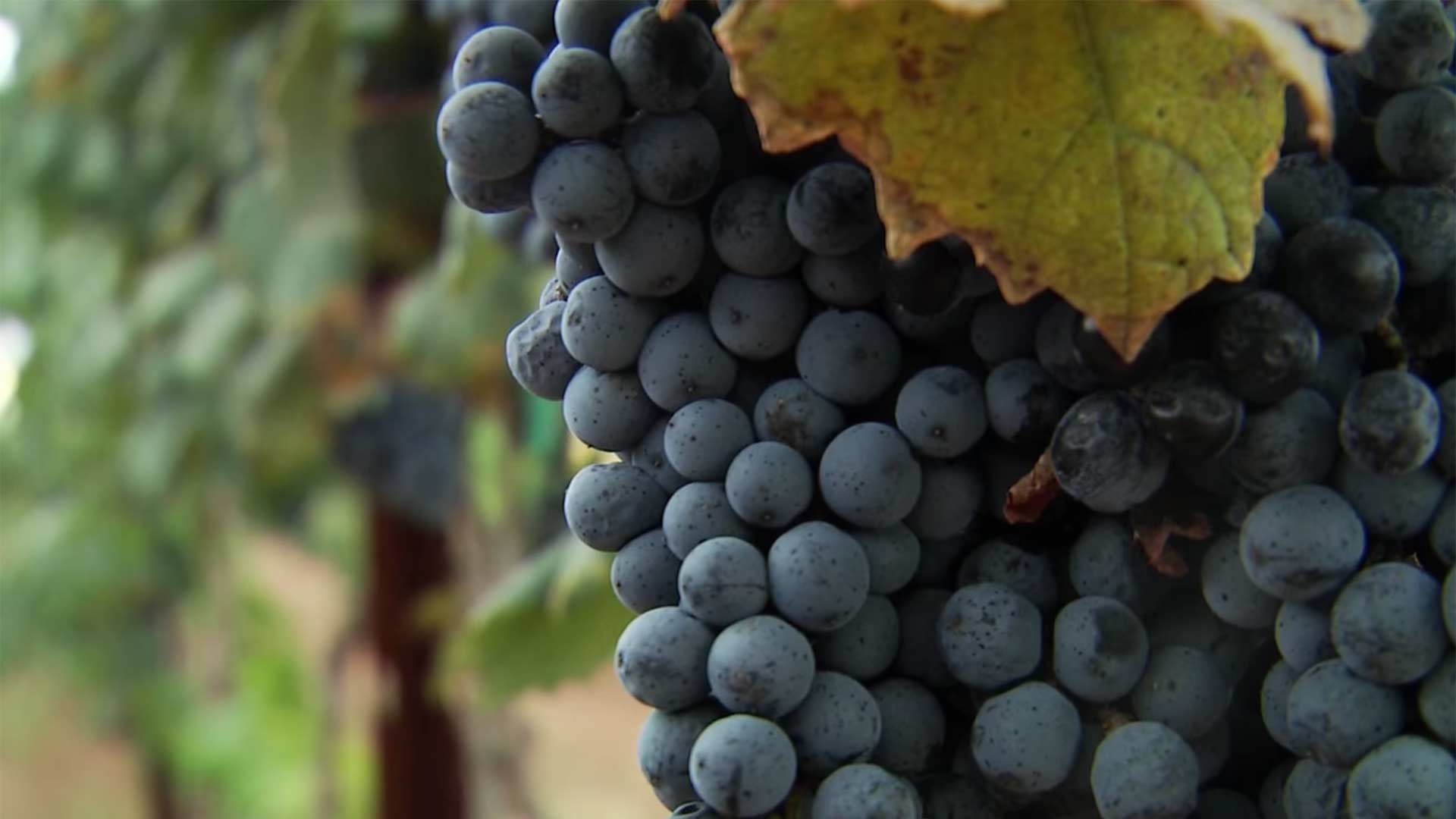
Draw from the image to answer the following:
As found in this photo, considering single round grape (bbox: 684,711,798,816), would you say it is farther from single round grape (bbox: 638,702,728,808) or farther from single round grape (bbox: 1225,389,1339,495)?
single round grape (bbox: 1225,389,1339,495)

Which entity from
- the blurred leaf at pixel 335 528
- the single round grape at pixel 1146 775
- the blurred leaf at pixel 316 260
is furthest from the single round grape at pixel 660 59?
the blurred leaf at pixel 335 528

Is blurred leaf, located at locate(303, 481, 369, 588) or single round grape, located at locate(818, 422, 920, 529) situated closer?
single round grape, located at locate(818, 422, 920, 529)

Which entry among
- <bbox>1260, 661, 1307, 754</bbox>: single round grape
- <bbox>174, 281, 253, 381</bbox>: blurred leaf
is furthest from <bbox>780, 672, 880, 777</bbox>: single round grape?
<bbox>174, 281, 253, 381</bbox>: blurred leaf

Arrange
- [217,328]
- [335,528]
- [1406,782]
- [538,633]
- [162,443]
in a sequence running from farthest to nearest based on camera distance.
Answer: [335,528] < [162,443] < [217,328] < [538,633] < [1406,782]

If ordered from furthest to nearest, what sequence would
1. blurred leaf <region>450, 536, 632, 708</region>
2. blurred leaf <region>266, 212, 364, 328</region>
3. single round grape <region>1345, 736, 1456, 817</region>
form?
1. blurred leaf <region>266, 212, 364, 328</region>
2. blurred leaf <region>450, 536, 632, 708</region>
3. single round grape <region>1345, 736, 1456, 817</region>

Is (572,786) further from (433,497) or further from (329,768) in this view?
(433,497)

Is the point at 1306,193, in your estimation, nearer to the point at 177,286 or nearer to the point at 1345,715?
the point at 1345,715

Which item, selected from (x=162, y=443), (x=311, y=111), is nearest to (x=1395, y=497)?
(x=311, y=111)
